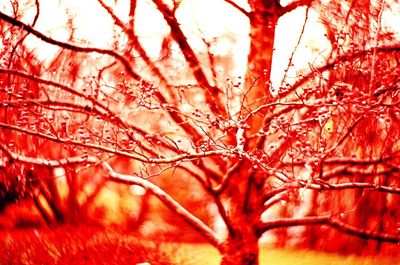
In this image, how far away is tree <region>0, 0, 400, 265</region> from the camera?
2.03 m

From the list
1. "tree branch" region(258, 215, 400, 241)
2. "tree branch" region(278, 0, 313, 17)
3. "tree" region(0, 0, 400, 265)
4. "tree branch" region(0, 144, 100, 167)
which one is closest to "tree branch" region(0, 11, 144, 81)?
"tree" region(0, 0, 400, 265)

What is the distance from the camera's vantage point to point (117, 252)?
81.9 inches

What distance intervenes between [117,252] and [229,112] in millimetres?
622

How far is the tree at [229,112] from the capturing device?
2033mm

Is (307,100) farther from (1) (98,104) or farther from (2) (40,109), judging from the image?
(2) (40,109)

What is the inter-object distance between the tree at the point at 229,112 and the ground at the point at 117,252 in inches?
3.2

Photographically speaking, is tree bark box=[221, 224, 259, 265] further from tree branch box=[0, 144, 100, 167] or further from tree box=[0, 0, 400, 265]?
tree branch box=[0, 144, 100, 167]

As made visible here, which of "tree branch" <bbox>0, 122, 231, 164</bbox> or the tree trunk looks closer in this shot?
"tree branch" <bbox>0, 122, 231, 164</bbox>

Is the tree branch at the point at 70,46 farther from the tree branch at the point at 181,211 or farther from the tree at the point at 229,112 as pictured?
the tree branch at the point at 181,211

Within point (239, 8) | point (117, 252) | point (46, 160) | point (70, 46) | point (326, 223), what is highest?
point (239, 8)

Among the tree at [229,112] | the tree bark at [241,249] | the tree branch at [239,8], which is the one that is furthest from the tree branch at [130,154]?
the tree branch at [239,8]

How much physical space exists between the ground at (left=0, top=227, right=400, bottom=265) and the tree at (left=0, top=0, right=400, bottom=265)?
8 cm

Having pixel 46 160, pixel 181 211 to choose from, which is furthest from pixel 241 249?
pixel 46 160

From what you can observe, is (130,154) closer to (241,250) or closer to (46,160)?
(46,160)
